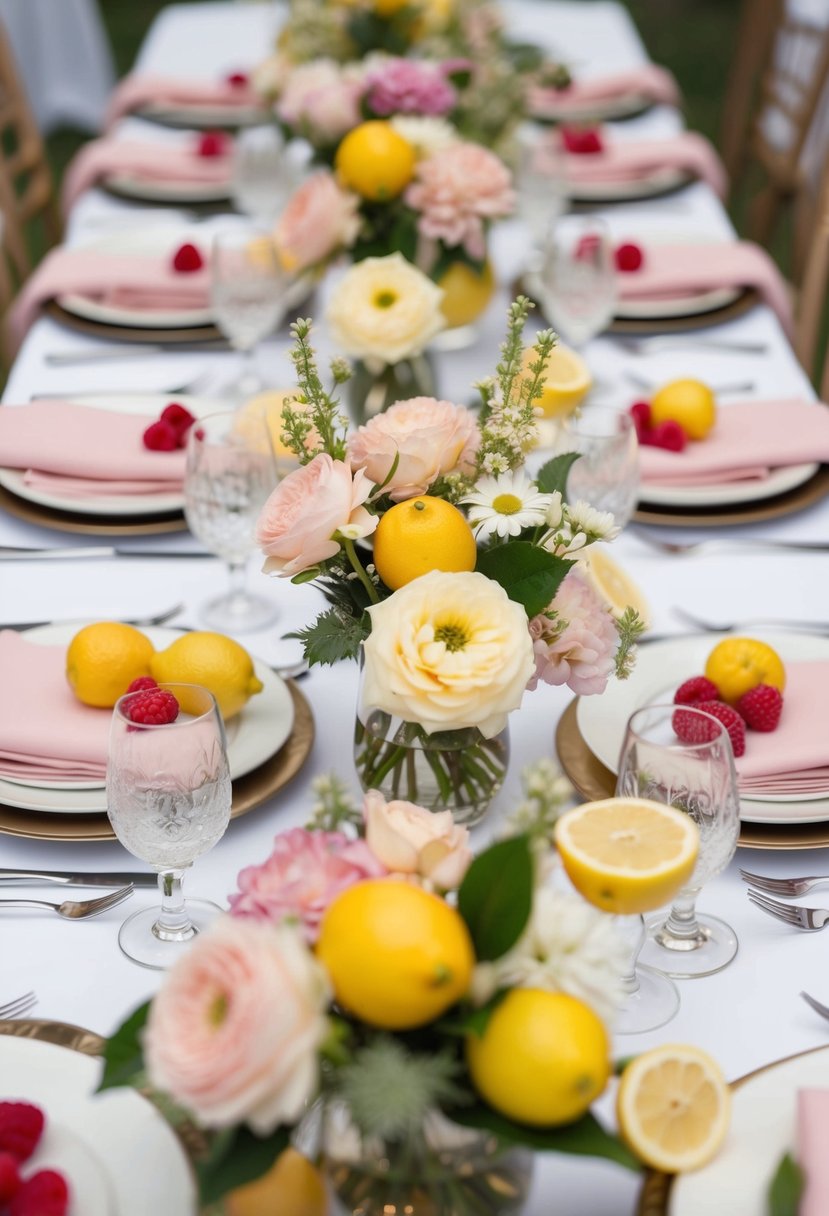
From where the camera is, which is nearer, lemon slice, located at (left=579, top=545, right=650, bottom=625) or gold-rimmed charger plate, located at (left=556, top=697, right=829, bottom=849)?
gold-rimmed charger plate, located at (left=556, top=697, right=829, bottom=849)

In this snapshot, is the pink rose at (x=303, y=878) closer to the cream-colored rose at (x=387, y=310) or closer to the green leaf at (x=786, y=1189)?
the green leaf at (x=786, y=1189)

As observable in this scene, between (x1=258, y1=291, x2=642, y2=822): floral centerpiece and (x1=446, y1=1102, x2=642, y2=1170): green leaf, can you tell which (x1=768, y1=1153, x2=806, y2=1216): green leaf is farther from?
(x1=258, y1=291, x2=642, y2=822): floral centerpiece

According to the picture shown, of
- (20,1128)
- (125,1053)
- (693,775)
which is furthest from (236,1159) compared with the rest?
(693,775)

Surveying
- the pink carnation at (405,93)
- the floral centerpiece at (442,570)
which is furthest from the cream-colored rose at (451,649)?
the pink carnation at (405,93)

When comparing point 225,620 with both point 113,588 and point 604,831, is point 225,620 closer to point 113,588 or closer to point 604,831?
point 113,588

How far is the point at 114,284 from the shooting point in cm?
214

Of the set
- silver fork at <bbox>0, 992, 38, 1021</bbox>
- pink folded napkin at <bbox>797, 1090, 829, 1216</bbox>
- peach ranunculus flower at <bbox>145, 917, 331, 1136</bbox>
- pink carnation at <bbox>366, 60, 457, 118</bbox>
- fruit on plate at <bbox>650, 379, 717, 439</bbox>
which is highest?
peach ranunculus flower at <bbox>145, 917, 331, 1136</bbox>

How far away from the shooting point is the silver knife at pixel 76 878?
1077mm

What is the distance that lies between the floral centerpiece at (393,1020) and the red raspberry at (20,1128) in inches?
4.8

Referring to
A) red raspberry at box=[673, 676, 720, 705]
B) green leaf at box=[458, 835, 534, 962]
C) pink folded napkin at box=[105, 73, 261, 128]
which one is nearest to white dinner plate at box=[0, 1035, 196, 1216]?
green leaf at box=[458, 835, 534, 962]

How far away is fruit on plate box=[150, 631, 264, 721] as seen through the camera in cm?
118

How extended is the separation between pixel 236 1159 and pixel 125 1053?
9cm

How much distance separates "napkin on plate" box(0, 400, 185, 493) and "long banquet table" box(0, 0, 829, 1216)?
0.06 m

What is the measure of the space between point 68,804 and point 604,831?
0.46 metres
